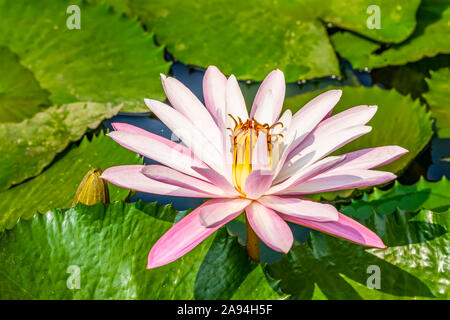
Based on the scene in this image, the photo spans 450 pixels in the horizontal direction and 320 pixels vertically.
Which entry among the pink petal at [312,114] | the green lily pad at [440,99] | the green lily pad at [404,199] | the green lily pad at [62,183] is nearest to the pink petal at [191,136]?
the pink petal at [312,114]

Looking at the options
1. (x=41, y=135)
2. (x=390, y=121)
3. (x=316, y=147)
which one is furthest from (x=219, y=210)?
(x=390, y=121)

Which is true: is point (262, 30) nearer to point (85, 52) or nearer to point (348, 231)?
point (85, 52)

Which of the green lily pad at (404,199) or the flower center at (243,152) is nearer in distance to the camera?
the flower center at (243,152)

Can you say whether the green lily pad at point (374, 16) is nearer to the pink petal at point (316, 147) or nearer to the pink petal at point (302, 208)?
the pink petal at point (316, 147)

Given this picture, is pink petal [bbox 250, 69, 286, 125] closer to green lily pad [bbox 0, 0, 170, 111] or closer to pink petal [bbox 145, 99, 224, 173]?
pink petal [bbox 145, 99, 224, 173]

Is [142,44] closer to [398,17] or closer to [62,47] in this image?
[62,47]
